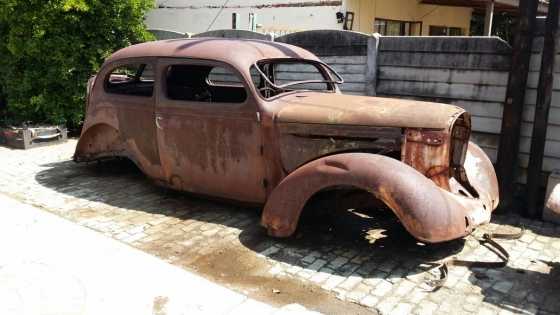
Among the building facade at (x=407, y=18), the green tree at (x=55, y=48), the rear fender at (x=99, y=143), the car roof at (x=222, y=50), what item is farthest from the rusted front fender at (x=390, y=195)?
the building facade at (x=407, y=18)

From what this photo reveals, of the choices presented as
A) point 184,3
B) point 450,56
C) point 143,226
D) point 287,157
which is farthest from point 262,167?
point 184,3

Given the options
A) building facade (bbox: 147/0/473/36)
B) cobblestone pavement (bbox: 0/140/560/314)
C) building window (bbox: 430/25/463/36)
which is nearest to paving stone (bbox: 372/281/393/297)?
cobblestone pavement (bbox: 0/140/560/314)

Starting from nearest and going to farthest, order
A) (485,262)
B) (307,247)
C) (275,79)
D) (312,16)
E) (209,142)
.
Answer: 1. (485,262)
2. (307,247)
3. (209,142)
4. (275,79)
5. (312,16)

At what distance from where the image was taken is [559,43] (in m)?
4.92

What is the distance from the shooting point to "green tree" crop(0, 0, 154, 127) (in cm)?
804

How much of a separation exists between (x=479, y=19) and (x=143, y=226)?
17426 millimetres

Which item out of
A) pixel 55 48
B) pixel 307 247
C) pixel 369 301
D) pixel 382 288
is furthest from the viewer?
pixel 55 48

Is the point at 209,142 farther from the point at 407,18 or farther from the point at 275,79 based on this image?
the point at 407,18

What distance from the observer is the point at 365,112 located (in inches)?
165

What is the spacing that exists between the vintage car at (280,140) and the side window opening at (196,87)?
0.02 m

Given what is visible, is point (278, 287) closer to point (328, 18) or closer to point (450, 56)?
point (450, 56)

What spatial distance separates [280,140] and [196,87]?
178cm

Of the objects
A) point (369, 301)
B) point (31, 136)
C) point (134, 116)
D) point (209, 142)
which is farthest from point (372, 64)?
point (31, 136)

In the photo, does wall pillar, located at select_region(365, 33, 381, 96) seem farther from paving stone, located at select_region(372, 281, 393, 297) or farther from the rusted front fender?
paving stone, located at select_region(372, 281, 393, 297)
